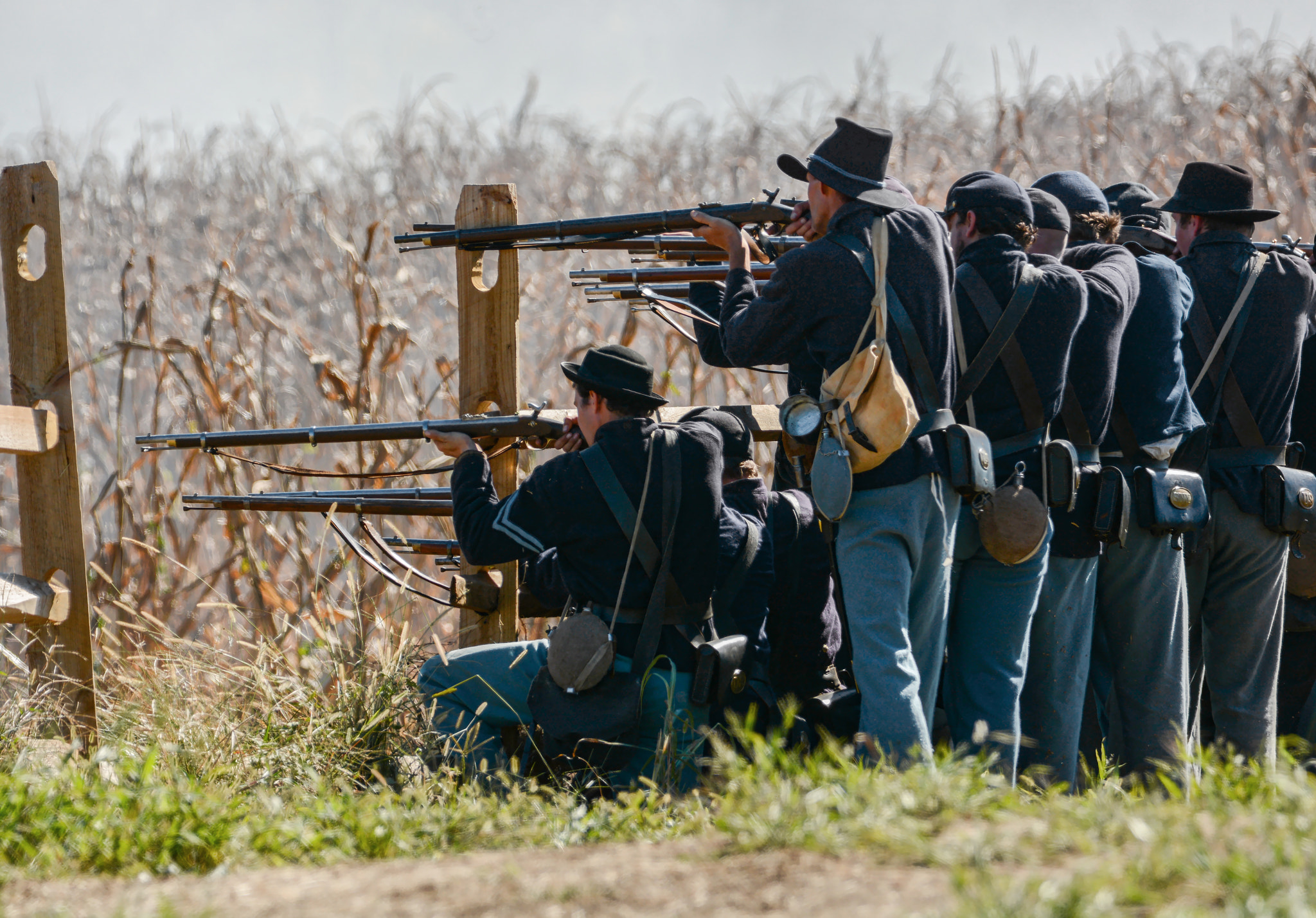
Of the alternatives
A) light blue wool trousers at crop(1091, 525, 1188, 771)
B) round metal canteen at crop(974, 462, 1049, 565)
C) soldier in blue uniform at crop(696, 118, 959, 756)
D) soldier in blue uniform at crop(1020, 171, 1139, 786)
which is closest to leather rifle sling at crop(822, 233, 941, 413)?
soldier in blue uniform at crop(696, 118, 959, 756)

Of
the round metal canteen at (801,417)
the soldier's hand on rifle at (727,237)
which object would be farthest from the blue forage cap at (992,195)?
the round metal canteen at (801,417)

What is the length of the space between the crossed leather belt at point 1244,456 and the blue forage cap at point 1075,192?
110 cm

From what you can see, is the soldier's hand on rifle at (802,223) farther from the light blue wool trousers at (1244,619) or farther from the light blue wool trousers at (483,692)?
the light blue wool trousers at (1244,619)

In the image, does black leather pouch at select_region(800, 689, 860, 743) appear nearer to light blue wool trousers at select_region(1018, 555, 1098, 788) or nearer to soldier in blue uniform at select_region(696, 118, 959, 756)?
soldier in blue uniform at select_region(696, 118, 959, 756)

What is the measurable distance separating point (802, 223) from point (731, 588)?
4.41 ft

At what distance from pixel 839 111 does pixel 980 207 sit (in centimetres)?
684

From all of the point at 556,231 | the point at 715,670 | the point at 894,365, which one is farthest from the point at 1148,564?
the point at 556,231

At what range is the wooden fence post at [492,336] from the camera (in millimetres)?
4938

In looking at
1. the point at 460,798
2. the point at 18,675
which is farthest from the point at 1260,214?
the point at 18,675

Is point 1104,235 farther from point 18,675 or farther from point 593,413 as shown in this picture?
point 18,675

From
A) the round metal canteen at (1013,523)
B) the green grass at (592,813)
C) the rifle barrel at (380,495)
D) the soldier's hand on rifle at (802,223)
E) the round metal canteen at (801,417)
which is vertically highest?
the soldier's hand on rifle at (802,223)

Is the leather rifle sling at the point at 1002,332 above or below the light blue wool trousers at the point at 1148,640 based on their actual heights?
above

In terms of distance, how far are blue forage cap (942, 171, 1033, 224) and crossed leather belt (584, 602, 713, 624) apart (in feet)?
5.44

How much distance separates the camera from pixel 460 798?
3.32 meters
